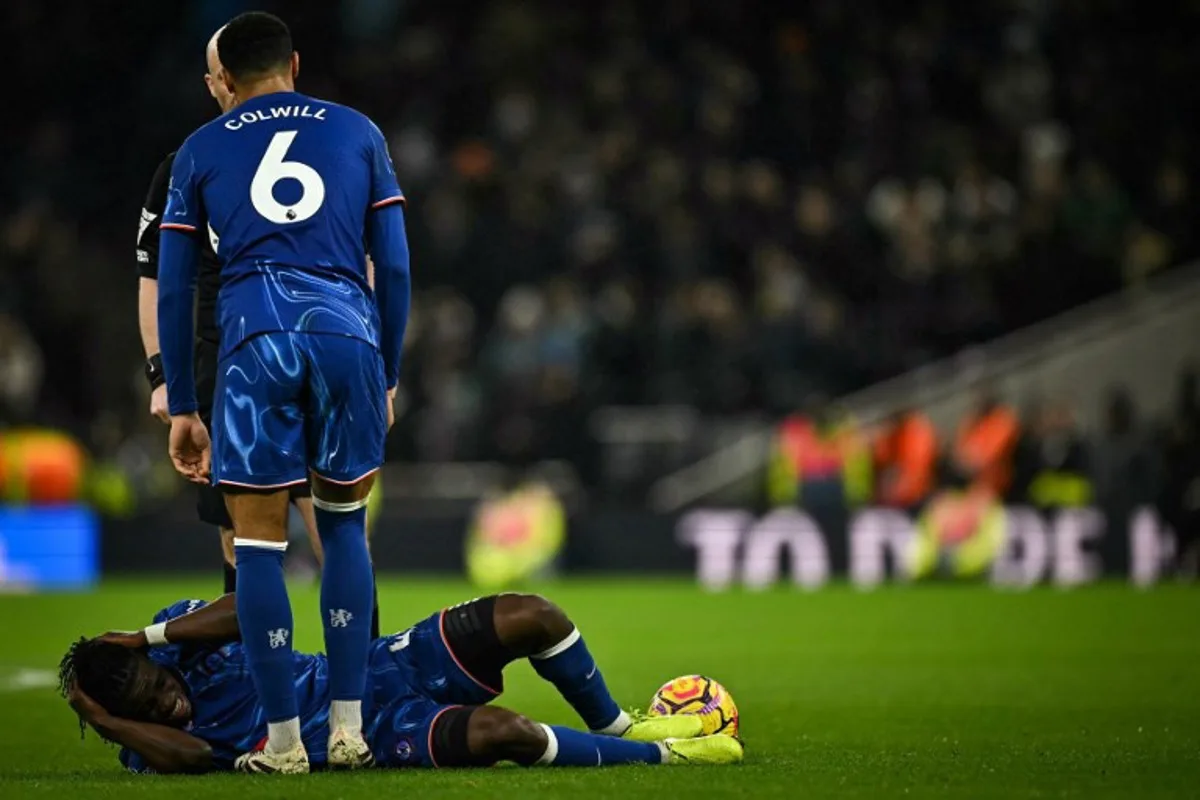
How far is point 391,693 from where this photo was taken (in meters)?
6.30

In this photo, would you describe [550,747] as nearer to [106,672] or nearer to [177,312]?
[106,672]

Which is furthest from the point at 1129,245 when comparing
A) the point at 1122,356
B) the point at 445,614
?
the point at 445,614

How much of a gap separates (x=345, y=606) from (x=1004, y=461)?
13.4 m

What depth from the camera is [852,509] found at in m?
19.2

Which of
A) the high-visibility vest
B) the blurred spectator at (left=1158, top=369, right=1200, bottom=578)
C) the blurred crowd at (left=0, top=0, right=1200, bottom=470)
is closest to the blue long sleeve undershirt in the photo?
the blurred crowd at (left=0, top=0, right=1200, bottom=470)

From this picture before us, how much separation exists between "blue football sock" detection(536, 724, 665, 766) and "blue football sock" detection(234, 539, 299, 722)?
0.76m

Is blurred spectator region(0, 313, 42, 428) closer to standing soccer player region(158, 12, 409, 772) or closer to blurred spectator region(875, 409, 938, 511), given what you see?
blurred spectator region(875, 409, 938, 511)

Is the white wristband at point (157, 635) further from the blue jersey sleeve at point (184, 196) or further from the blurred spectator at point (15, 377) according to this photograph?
the blurred spectator at point (15, 377)

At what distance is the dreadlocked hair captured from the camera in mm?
6102

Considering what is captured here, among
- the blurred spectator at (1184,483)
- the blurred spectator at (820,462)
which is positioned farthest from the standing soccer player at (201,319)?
the blurred spectator at (1184,483)

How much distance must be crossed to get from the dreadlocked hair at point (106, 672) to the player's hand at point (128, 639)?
0.07ft

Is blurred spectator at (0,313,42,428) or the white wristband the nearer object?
the white wristband

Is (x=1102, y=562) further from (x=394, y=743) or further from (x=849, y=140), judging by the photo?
(x=394, y=743)

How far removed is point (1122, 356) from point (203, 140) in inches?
603
